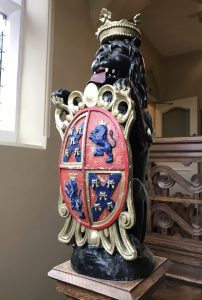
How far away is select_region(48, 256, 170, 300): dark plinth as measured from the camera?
2.10 feet

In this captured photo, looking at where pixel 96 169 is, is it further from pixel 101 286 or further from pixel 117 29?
pixel 117 29

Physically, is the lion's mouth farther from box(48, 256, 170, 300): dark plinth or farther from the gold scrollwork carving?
box(48, 256, 170, 300): dark plinth

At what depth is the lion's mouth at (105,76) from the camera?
2.56 ft

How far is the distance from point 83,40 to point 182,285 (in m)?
1.50

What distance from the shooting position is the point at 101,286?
2.20 feet

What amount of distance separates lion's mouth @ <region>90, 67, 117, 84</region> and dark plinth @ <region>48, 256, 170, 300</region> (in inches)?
21.6

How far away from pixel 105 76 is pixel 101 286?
22.4 inches

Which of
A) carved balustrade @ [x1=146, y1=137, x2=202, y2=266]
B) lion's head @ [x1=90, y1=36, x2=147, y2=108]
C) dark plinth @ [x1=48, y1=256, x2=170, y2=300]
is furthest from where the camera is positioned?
carved balustrade @ [x1=146, y1=137, x2=202, y2=266]

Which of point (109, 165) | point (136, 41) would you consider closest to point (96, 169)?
point (109, 165)

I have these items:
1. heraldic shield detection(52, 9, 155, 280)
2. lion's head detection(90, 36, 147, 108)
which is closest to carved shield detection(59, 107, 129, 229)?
heraldic shield detection(52, 9, 155, 280)

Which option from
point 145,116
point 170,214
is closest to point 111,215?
point 145,116

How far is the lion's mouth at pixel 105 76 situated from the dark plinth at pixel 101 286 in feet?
1.80

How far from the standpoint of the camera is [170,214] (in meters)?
1.38

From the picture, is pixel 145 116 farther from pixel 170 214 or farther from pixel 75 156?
pixel 170 214
